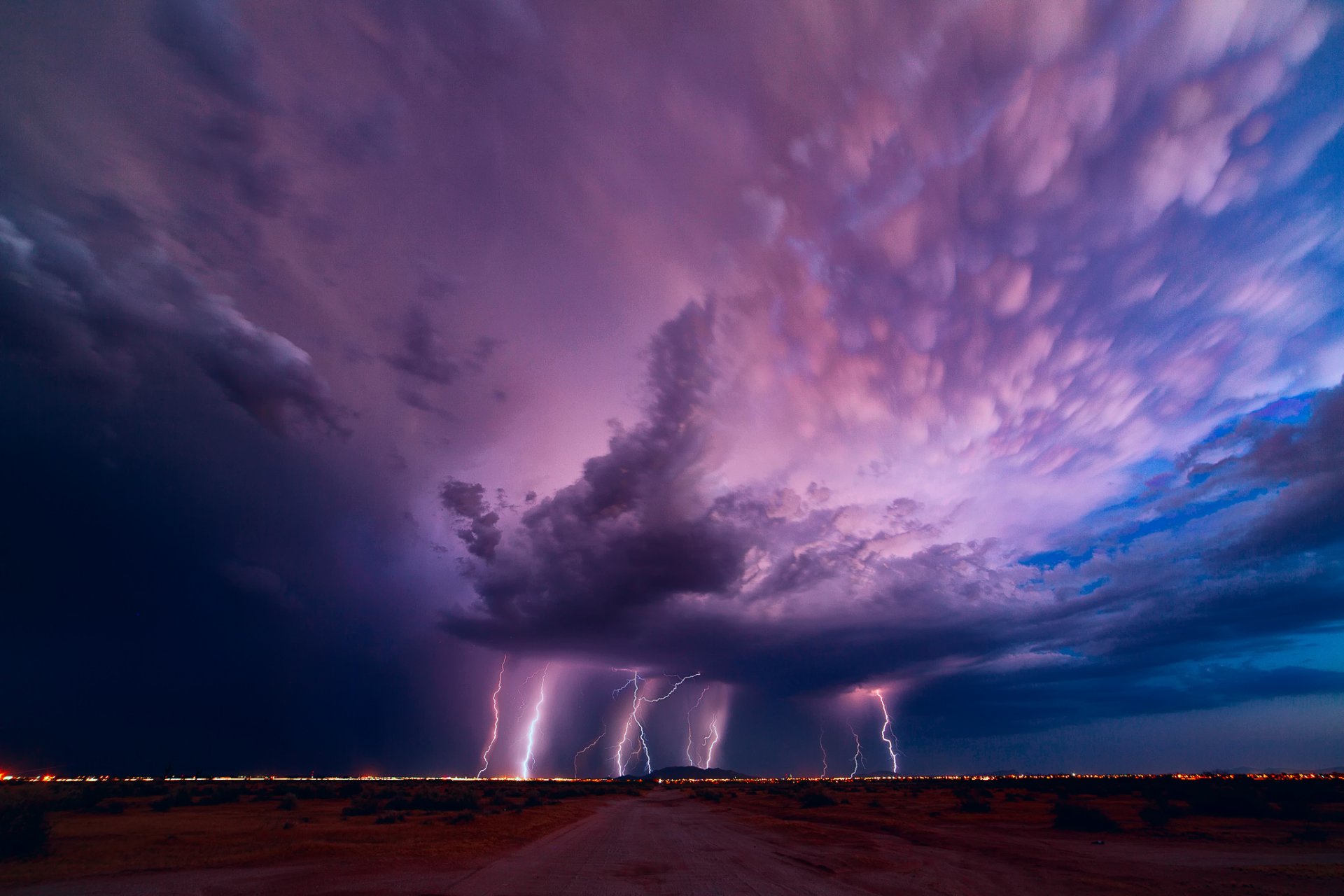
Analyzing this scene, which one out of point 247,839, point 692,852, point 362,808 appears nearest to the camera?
point 247,839

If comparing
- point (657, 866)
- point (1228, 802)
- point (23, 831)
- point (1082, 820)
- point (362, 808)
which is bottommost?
point (362, 808)

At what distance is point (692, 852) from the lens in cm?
2014

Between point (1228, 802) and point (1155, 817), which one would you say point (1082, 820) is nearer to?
point (1155, 817)

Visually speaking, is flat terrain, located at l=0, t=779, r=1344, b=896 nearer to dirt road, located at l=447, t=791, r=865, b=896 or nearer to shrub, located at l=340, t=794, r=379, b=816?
dirt road, located at l=447, t=791, r=865, b=896

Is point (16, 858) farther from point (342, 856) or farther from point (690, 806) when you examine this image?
point (690, 806)

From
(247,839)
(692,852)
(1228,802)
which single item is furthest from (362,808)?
(1228,802)

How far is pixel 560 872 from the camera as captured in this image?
15312 millimetres

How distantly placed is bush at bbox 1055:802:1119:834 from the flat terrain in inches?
12.4

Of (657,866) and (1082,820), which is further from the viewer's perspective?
(1082,820)

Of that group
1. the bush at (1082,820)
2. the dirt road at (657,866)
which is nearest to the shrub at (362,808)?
the dirt road at (657,866)

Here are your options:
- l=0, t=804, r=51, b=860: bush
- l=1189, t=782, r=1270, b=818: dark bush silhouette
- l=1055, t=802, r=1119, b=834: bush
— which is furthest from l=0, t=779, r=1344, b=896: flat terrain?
l=0, t=804, r=51, b=860: bush

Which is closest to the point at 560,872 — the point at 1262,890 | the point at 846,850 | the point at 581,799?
the point at 846,850

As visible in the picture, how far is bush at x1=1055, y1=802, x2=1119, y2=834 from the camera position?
26203 millimetres

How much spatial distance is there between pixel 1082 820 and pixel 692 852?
20481 millimetres
